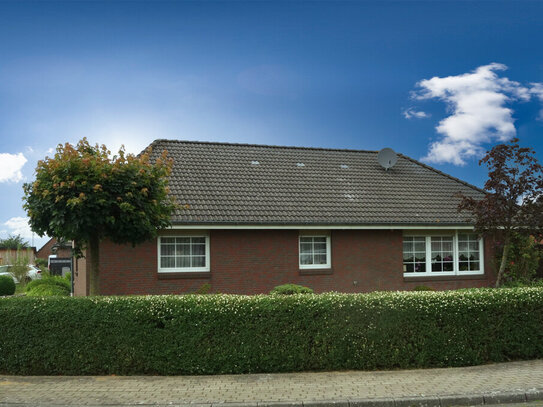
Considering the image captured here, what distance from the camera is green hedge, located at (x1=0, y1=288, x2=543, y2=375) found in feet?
29.7

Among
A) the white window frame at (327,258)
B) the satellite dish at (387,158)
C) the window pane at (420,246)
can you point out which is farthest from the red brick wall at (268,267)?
the satellite dish at (387,158)

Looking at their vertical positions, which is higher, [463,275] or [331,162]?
[331,162]

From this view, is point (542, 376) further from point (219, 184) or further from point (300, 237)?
point (219, 184)

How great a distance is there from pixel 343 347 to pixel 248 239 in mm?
6915

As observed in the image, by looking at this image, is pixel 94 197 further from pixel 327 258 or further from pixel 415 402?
pixel 327 258

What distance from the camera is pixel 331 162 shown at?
2078 cm

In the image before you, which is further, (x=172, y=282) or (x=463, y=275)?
(x=463, y=275)

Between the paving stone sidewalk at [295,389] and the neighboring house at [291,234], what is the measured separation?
6.28 metres

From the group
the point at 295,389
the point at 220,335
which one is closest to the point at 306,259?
the point at 220,335

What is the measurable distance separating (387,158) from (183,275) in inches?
407

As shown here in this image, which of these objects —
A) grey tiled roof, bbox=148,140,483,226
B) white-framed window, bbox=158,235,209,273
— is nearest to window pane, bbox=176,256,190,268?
white-framed window, bbox=158,235,209,273

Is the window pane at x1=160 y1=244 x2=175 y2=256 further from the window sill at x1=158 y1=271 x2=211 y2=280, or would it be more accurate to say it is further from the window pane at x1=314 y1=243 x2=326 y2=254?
the window pane at x1=314 y1=243 x2=326 y2=254

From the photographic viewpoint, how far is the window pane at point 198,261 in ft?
50.5

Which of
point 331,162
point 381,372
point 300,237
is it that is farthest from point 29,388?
point 331,162
